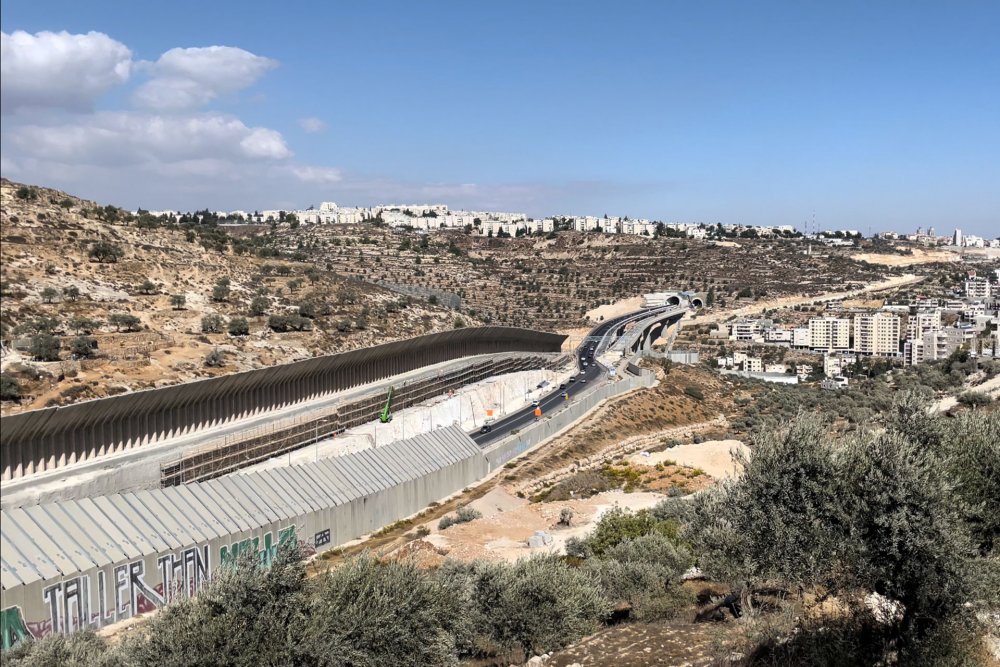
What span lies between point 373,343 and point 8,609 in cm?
3210

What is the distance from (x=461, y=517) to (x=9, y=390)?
14.5 meters

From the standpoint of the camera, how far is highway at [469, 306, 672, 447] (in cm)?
4592

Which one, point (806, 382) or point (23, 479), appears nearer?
point (23, 479)

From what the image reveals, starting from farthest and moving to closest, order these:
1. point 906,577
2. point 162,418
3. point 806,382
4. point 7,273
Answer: point 806,382 → point 7,273 → point 162,418 → point 906,577

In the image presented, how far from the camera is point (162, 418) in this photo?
2773 centimetres

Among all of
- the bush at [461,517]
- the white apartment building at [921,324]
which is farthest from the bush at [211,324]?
the white apartment building at [921,324]

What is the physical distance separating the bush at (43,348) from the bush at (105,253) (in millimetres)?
13374

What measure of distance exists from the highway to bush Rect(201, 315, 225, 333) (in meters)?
13.5

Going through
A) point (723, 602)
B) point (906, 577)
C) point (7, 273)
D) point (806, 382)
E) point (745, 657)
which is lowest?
point (806, 382)

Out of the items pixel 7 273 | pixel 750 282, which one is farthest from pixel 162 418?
pixel 750 282

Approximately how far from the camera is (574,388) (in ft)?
195

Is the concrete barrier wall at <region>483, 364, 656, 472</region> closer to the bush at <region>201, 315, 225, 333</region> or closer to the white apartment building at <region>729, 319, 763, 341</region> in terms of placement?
the bush at <region>201, 315, 225, 333</region>

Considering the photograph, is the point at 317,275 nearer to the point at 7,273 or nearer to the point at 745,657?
the point at 7,273

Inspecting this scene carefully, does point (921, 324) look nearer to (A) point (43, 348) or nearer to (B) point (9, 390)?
(A) point (43, 348)
